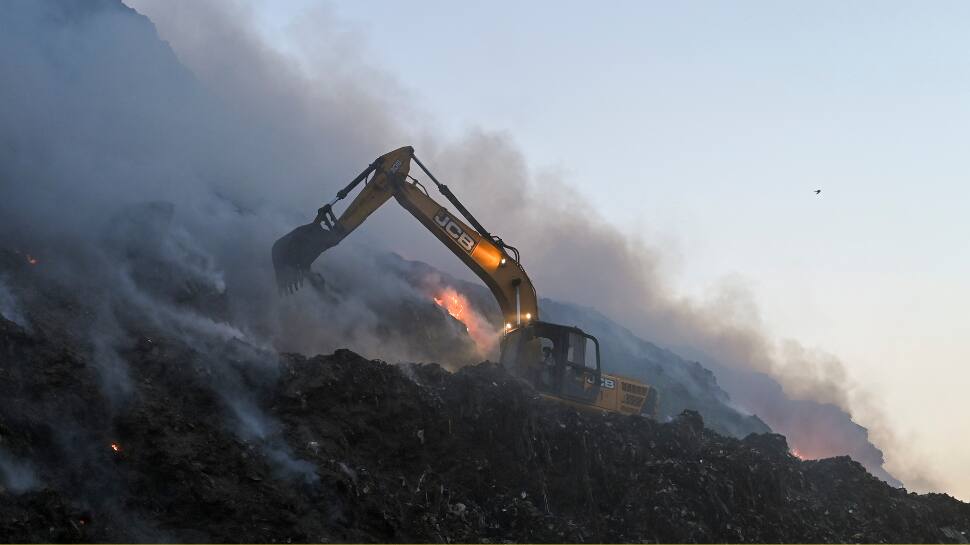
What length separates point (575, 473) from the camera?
16.0 meters

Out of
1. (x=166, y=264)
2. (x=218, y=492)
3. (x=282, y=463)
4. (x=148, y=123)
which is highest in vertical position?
(x=148, y=123)

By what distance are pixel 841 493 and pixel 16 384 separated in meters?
17.1

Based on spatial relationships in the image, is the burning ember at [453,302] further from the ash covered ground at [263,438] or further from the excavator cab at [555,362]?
the excavator cab at [555,362]

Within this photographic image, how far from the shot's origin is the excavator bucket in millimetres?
20156

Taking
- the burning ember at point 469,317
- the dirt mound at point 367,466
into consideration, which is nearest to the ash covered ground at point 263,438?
the dirt mound at point 367,466

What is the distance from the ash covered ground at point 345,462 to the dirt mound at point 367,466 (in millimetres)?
39

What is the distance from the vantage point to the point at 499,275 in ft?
69.4

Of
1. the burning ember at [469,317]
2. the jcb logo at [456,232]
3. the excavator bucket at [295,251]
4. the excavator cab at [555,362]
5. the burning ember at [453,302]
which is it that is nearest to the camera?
the excavator cab at [555,362]

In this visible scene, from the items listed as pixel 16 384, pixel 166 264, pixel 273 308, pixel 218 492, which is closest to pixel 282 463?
pixel 218 492

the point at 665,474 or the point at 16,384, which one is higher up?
the point at 665,474

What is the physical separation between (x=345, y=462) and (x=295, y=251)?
776 cm

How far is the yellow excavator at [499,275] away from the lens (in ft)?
64.8

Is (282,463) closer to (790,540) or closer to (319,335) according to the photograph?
(790,540)

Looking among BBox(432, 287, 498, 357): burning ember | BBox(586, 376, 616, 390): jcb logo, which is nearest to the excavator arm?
BBox(586, 376, 616, 390): jcb logo
